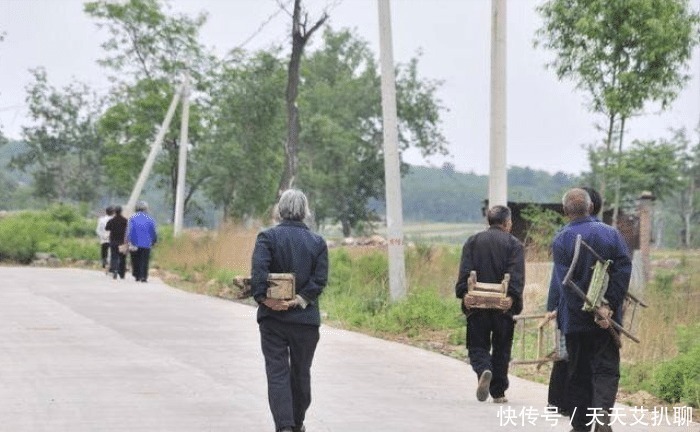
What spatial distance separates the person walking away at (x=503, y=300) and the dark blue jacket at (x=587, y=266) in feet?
6.71

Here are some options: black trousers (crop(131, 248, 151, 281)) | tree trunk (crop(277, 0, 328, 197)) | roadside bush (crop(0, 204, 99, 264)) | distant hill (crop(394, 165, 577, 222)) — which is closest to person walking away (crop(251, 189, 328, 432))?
black trousers (crop(131, 248, 151, 281))

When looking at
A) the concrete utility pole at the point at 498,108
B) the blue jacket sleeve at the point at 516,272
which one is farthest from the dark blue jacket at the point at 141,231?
the blue jacket sleeve at the point at 516,272

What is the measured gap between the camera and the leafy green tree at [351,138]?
289 ft

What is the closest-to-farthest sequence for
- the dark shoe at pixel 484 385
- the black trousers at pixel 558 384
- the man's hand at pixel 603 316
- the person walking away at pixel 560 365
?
the man's hand at pixel 603 316 < the person walking away at pixel 560 365 < the black trousers at pixel 558 384 < the dark shoe at pixel 484 385

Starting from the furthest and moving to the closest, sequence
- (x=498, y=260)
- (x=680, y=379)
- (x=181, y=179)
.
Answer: (x=181, y=179)
(x=680, y=379)
(x=498, y=260)

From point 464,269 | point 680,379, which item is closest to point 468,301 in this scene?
point 464,269

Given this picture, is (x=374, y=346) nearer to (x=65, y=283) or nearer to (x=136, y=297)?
(x=136, y=297)

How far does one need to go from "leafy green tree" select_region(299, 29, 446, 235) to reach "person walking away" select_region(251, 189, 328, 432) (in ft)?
253

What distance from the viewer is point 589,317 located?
9531 mm

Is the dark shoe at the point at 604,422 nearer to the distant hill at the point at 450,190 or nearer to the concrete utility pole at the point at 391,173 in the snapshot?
the concrete utility pole at the point at 391,173

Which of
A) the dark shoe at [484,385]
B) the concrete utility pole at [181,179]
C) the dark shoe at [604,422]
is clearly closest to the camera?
the dark shoe at [604,422]

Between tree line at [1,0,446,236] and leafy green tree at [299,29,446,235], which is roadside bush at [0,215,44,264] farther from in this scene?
leafy green tree at [299,29,446,235]

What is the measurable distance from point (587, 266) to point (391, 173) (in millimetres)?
11917

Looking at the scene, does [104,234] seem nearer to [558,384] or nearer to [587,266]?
[558,384]
